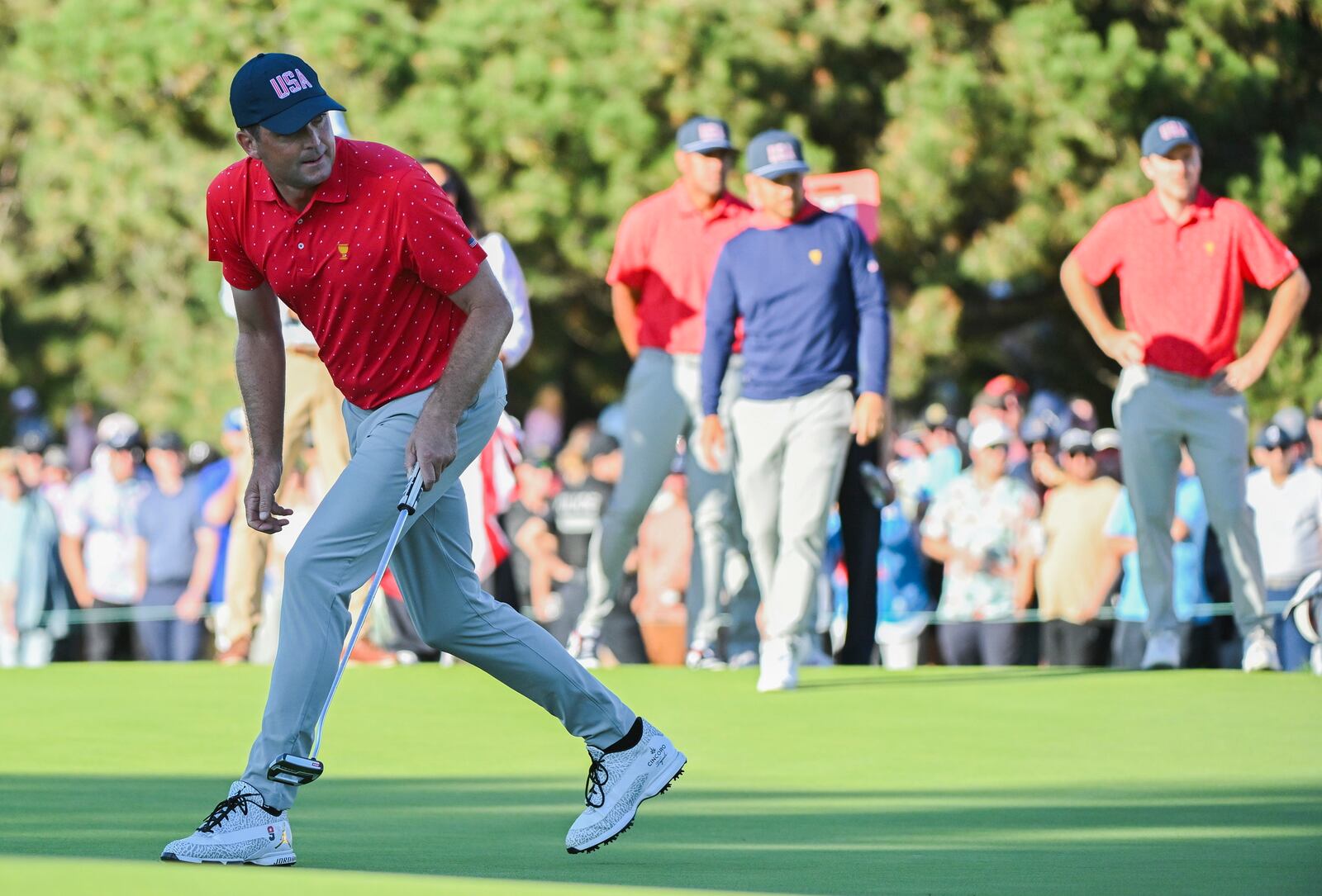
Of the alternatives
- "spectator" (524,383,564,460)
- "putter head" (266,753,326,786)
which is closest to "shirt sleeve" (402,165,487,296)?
"putter head" (266,753,326,786)

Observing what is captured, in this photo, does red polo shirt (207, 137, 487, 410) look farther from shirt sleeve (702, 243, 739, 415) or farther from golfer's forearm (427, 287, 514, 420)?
shirt sleeve (702, 243, 739, 415)

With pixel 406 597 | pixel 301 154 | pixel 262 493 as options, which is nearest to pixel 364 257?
pixel 301 154

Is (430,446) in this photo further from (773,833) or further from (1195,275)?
(1195,275)

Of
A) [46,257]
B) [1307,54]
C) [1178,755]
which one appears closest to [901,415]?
[1307,54]

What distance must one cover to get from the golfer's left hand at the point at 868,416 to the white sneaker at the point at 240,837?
465 centimetres

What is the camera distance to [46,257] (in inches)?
1101

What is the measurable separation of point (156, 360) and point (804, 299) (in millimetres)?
18297

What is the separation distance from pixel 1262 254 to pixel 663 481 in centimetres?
308

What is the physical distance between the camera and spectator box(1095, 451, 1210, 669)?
1270 centimetres

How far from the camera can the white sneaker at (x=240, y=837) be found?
518cm

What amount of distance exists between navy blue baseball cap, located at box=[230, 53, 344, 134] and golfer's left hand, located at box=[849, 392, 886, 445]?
4.42 metres

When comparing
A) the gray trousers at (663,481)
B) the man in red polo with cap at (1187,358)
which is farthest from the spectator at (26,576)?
the man in red polo with cap at (1187,358)

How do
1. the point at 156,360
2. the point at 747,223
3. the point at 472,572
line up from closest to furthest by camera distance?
the point at 472,572 < the point at 747,223 < the point at 156,360

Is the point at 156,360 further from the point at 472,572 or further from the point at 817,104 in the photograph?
the point at 472,572
